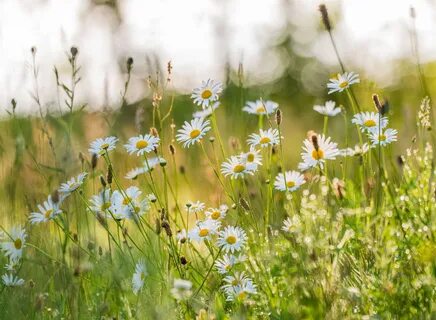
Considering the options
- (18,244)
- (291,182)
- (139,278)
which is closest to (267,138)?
(291,182)

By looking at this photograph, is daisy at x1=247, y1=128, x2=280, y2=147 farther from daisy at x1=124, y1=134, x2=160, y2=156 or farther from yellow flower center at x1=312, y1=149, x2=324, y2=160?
daisy at x1=124, y1=134, x2=160, y2=156

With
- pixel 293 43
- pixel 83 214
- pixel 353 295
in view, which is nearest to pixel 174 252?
pixel 353 295

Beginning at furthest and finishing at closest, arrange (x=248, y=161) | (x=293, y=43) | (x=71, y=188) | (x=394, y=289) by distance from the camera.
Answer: (x=293, y=43) < (x=248, y=161) < (x=71, y=188) < (x=394, y=289)

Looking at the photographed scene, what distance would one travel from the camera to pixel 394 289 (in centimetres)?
140

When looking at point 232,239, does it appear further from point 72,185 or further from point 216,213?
point 72,185

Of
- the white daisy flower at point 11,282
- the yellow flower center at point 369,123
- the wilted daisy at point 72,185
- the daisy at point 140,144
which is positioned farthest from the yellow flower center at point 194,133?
the white daisy flower at point 11,282

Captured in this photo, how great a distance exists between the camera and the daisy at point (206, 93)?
6.89 ft

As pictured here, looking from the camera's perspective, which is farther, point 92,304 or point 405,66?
point 405,66

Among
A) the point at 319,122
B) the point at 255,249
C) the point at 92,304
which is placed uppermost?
the point at 319,122

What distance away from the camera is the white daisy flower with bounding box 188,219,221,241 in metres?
1.84

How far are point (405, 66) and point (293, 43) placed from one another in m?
6.29

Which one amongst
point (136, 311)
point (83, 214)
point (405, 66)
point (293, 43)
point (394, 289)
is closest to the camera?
point (394, 289)

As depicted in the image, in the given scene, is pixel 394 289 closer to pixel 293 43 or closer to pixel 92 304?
pixel 92 304

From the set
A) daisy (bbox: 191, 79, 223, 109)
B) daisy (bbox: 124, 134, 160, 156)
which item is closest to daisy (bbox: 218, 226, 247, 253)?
daisy (bbox: 124, 134, 160, 156)
